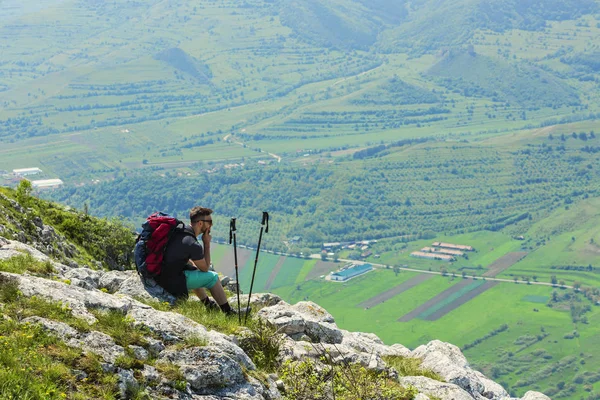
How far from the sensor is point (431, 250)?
576ft

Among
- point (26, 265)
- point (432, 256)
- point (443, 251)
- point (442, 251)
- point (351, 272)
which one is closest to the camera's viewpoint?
point (26, 265)

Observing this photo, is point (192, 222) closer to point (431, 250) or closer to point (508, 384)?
point (508, 384)

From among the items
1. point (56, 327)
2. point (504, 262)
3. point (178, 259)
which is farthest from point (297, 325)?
point (504, 262)

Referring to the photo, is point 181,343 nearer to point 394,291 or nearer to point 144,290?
point 144,290

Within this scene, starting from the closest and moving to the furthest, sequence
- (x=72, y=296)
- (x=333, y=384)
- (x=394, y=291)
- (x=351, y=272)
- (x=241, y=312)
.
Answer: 1. (x=72, y=296)
2. (x=333, y=384)
3. (x=241, y=312)
4. (x=394, y=291)
5. (x=351, y=272)

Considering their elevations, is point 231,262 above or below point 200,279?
below

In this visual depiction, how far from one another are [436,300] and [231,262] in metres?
37.6

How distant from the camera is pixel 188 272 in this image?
13.8 m

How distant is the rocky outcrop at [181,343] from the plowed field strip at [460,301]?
11607 cm

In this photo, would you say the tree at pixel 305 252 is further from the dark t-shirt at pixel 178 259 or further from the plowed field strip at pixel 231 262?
the dark t-shirt at pixel 178 259

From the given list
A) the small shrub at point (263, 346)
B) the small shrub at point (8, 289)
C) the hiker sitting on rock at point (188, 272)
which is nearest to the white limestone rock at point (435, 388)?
the small shrub at point (263, 346)

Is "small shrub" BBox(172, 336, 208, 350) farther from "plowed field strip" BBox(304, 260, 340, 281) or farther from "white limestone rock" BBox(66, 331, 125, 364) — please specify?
"plowed field strip" BBox(304, 260, 340, 281)

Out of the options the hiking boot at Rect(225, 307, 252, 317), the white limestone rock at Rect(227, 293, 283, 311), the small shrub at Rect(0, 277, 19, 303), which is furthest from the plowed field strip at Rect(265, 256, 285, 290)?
the small shrub at Rect(0, 277, 19, 303)

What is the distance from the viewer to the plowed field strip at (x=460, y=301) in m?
129
